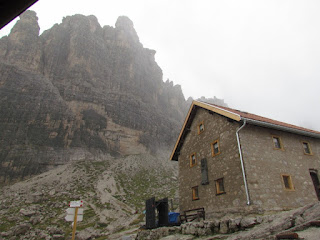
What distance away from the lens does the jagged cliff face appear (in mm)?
59312

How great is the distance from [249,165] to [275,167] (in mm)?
2194

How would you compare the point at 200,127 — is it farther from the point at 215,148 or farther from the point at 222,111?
the point at 222,111

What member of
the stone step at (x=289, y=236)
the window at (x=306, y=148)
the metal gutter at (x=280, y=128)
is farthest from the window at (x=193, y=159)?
the stone step at (x=289, y=236)

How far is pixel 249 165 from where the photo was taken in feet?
44.8

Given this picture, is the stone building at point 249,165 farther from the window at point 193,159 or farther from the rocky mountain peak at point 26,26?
the rocky mountain peak at point 26,26

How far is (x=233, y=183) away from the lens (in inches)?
558

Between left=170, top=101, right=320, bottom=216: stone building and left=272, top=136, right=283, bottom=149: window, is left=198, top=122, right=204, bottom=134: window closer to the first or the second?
left=170, top=101, right=320, bottom=216: stone building

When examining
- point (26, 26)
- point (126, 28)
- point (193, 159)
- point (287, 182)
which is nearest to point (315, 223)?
point (287, 182)

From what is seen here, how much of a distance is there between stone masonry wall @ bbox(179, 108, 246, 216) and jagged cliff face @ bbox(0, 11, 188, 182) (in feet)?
156

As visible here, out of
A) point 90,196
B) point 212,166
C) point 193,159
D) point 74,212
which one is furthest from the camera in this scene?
point 90,196

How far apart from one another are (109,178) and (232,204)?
4175 cm

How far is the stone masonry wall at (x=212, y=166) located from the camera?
14.1m

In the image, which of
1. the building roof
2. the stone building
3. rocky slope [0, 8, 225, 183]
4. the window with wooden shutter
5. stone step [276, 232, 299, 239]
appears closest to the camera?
stone step [276, 232, 299, 239]

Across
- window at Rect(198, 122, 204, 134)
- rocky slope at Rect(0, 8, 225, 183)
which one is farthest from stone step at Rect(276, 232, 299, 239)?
rocky slope at Rect(0, 8, 225, 183)
